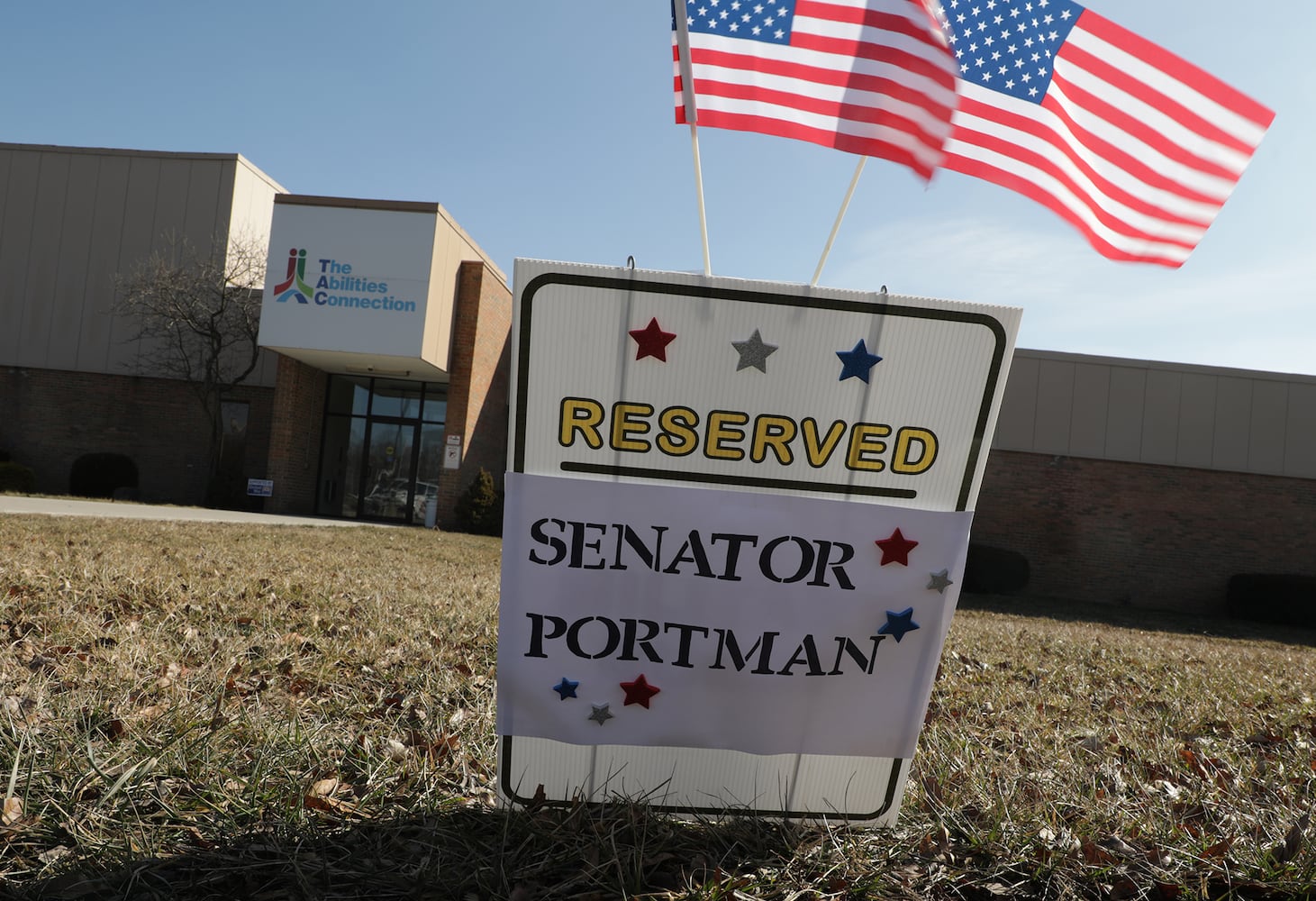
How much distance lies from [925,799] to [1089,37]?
7.53 ft

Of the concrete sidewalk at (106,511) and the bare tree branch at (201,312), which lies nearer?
the concrete sidewalk at (106,511)


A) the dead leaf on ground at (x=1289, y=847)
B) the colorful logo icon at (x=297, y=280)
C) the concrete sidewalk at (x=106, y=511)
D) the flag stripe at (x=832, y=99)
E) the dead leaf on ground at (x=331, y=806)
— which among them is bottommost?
the concrete sidewalk at (x=106, y=511)

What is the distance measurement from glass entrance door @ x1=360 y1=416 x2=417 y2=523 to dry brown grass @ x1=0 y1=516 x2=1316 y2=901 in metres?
18.4

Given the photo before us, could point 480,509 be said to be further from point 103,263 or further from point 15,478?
point 103,263

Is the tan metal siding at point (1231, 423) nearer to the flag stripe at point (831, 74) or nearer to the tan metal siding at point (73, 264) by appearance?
the flag stripe at point (831, 74)

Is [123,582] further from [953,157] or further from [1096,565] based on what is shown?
[1096,565]

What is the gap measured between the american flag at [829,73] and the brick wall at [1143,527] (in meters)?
19.4

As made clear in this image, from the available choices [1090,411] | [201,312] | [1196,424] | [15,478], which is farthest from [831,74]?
[15,478]

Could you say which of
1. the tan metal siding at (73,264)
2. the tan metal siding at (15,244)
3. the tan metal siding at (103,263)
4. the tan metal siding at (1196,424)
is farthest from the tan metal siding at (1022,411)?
the tan metal siding at (15,244)

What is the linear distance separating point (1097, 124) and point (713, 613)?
1890mm

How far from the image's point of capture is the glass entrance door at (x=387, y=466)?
2262 centimetres

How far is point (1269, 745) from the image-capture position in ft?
11.6

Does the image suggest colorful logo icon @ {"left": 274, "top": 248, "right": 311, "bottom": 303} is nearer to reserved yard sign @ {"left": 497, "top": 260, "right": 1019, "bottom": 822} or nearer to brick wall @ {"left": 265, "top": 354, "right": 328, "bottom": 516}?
brick wall @ {"left": 265, "top": 354, "right": 328, "bottom": 516}

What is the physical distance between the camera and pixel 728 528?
2152 mm
